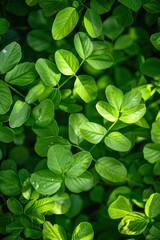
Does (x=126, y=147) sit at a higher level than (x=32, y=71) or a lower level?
lower

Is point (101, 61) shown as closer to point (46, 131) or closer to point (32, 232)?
point (46, 131)

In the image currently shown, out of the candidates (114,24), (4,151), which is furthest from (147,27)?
(4,151)

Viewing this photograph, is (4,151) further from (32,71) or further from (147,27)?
(147,27)

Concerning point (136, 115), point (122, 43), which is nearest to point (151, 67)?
point (122, 43)

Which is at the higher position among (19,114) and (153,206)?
(19,114)

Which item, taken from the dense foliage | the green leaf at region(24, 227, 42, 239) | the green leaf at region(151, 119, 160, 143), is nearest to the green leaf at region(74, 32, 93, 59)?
the dense foliage
